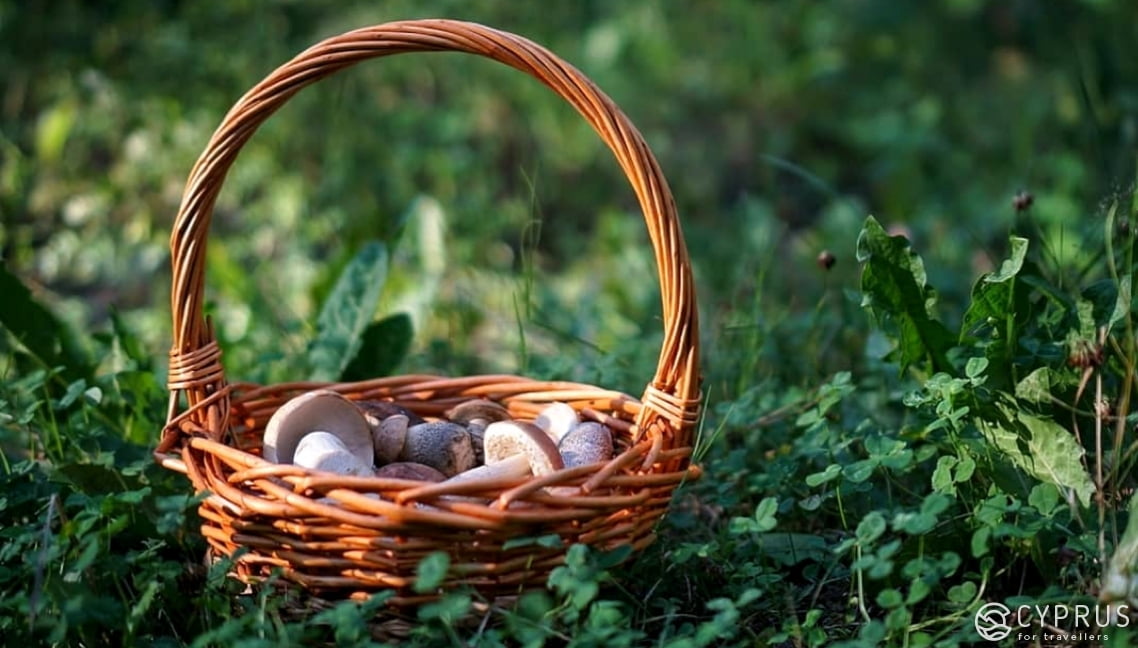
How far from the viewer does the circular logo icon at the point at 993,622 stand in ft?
4.58

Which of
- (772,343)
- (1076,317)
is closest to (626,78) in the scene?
(772,343)

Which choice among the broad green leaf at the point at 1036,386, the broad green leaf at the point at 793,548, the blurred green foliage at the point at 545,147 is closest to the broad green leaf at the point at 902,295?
the broad green leaf at the point at 1036,386

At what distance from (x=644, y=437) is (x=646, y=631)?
0.25 metres

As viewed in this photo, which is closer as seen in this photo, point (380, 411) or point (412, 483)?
point (412, 483)

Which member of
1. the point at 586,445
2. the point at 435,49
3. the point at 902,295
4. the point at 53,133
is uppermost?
the point at 435,49

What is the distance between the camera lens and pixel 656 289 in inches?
122

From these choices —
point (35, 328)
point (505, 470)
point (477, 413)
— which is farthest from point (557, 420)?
point (35, 328)

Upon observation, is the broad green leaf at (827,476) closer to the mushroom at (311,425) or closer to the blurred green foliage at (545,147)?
the mushroom at (311,425)

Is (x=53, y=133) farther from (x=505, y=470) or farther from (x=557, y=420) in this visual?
(x=505, y=470)

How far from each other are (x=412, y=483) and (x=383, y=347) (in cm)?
95

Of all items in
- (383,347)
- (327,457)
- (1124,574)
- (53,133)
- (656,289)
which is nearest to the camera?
(1124,574)

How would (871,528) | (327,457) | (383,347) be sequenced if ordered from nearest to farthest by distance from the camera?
(871,528), (327,457), (383,347)

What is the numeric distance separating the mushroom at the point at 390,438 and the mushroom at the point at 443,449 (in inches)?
0.8

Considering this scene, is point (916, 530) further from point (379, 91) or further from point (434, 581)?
point (379, 91)
